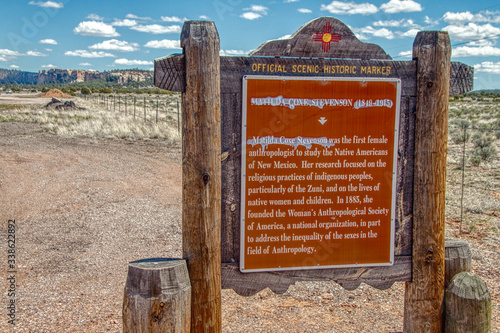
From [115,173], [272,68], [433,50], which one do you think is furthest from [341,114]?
[115,173]

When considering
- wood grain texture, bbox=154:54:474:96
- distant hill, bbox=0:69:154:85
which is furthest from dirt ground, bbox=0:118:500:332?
distant hill, bbox=0:69:154:85

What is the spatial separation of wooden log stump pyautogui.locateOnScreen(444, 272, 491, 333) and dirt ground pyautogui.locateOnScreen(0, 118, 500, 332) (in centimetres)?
109

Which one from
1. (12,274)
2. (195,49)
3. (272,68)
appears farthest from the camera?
(12,274)

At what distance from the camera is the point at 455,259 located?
9.29 feet

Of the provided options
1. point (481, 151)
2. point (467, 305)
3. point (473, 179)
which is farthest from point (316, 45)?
point (481, 151)

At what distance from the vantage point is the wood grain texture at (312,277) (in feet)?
8.52

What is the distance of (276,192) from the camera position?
255cm

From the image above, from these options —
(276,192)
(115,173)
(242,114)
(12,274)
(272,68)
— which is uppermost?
(272,68)

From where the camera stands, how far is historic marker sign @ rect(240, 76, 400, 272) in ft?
8.23

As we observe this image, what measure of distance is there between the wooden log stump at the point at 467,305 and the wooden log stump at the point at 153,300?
1.62m

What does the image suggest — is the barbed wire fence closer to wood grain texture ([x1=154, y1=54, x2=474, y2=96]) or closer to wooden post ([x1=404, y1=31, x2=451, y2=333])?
wooden post ([x1=404, y1=31, x2=451, y2=333])

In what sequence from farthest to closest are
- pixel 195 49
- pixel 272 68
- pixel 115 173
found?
pixel 115 173, pixel 272 68, pixel 195 49

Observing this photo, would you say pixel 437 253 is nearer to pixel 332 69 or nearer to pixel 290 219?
pixel 290 219

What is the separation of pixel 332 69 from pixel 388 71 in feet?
1.14
